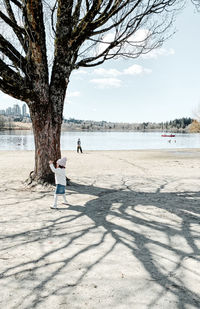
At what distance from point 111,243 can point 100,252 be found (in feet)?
1.30

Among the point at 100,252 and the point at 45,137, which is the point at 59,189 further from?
the point at 100,252

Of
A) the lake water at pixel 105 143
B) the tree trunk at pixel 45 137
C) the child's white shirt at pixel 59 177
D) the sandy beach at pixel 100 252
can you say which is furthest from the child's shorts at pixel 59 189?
the lake water at pixel 105 143

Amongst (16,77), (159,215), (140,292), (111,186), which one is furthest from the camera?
(111,186)

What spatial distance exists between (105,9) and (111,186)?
6606 mm

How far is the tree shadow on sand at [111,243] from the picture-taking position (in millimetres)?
3113

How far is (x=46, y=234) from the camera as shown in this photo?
15.9 feet

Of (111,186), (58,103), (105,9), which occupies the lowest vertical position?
(111,186)

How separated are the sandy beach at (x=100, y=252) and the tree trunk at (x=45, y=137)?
1230mm

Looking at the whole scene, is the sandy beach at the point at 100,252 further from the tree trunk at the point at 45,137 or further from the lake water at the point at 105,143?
the lake water at the point at 105,143

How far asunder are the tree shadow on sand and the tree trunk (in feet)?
7.81

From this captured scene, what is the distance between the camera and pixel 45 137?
8578mm

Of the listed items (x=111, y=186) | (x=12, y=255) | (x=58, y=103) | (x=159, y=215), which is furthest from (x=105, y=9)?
(x=12, y=255)

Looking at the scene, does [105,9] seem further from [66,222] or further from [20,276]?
[20,276]

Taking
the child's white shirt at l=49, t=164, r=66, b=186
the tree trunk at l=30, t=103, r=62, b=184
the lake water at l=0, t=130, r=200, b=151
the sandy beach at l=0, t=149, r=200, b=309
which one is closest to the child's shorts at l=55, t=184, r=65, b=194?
the child's white shirt at l=49, t=164, r=66, b=186
